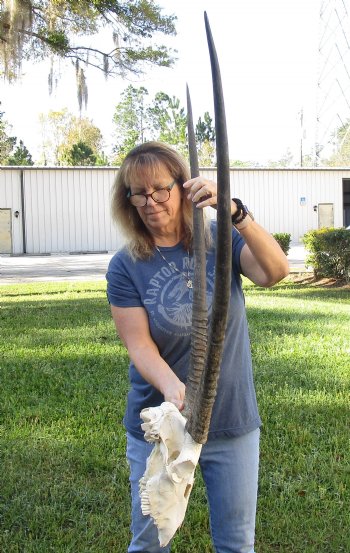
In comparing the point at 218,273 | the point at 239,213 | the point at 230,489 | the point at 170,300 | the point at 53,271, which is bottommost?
the point at 53,271

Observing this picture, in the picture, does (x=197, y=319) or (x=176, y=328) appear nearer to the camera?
(x=197, y=319)

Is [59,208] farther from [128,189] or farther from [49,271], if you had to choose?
[128,189]

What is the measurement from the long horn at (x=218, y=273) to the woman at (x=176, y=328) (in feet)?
1.74

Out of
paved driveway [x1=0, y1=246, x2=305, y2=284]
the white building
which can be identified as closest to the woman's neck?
paved driveway [x1=0, y1=246, x2=305, y2=284]

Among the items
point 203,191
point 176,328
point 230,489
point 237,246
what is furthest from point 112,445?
point 203,191

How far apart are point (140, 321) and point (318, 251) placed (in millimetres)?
13036

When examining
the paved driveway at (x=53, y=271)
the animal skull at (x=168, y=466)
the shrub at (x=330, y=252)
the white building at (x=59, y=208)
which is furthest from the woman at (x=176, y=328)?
the white building at (x=59, y=208)

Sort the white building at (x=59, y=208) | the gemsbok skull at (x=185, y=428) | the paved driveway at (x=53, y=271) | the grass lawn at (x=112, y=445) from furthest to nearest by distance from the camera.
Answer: the white building at (x=59, y=208) → the paved driveway at (x=53, y=271) → the grass lawn at (x=112, y=445) → the gemsbok skull at (x=185, y=428)

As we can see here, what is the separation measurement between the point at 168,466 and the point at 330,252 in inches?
518

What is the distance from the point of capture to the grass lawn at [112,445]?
10.3ft

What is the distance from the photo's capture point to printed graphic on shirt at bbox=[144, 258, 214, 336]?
2012mm

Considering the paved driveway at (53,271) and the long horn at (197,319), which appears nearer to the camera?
the long horn at (197,319)

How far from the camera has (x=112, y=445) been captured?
161 inches

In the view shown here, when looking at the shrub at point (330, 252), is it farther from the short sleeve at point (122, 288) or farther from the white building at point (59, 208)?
the white building at point (59, 208)
